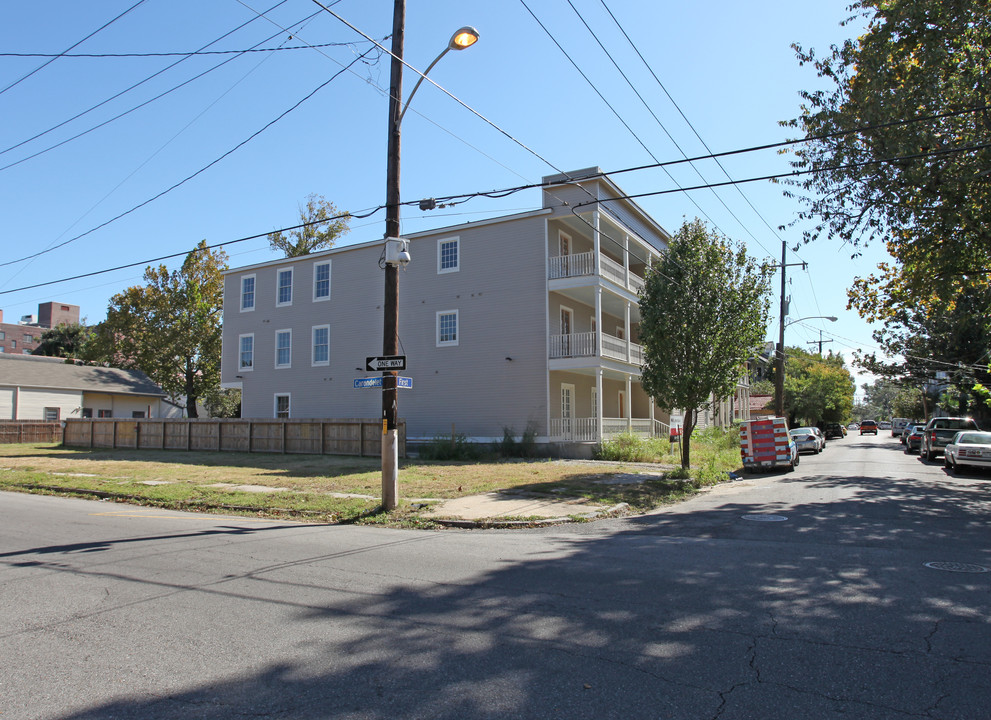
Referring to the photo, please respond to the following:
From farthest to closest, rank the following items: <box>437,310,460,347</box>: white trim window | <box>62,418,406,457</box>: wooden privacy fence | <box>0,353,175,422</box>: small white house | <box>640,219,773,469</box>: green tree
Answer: <box>0,353,175,422</box>: small white house < <box>437,310,460,347</box>: white trim window < <box>62,418,406,457</box>: wooden privacy fence < <box>640,219,773,469</box>: green tree

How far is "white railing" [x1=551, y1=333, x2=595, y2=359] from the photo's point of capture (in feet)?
83.4

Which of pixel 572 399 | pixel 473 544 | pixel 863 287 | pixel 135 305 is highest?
pixel 135 305

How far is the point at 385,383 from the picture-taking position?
39.2 ft

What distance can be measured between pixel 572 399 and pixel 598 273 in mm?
6421

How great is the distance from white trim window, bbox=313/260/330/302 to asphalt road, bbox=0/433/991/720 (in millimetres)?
22918

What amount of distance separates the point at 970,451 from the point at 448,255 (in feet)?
66.6

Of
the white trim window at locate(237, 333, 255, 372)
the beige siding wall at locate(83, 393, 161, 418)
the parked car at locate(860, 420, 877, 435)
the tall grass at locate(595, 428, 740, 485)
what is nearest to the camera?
the tall grass at locate(595, 428, 740, 485)

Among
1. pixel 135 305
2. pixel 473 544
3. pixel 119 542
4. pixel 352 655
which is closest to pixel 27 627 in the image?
Result: pixel 352 655

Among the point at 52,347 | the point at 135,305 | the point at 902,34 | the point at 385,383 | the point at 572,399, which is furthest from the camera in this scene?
A: the point at 52,347

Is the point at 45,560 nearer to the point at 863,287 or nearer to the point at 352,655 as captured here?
the point at 352,655

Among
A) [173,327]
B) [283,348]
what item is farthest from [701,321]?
[173,327]

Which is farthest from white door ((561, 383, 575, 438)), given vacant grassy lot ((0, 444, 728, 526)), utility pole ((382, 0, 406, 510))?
utility pole ((382, 0, 406, 510))

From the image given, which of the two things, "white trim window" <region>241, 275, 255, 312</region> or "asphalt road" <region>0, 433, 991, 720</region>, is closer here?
"asphalt road" <region>0, 433, 991, 720</region>

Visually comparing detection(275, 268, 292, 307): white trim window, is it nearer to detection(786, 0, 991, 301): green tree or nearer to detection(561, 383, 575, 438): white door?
detection(561, 383, 575, 438): white door
